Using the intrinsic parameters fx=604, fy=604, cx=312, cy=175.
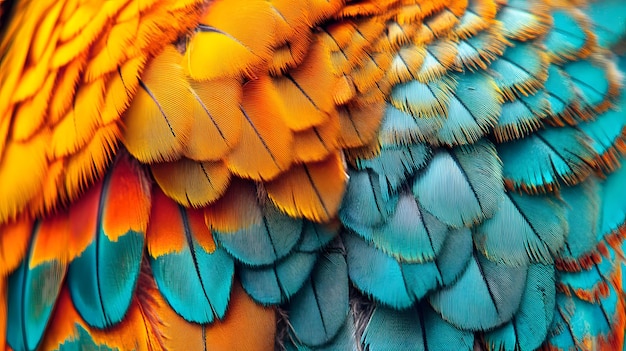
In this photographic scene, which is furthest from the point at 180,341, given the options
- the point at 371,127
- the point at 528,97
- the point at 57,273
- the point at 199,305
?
the point at 528,97

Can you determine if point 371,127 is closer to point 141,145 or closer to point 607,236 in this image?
point 141,145

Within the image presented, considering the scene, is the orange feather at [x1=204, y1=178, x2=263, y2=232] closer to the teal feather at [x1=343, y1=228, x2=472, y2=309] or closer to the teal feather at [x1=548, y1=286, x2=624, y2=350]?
the teal feather at [x1=343, y1=228, x2=472, y2=309]

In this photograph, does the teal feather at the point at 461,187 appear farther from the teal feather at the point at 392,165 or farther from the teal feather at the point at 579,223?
the teal feather at the point at 579,223

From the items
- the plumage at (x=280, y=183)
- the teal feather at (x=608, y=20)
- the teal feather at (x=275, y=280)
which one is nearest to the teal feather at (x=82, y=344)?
the plumage at (x=280, y=183)

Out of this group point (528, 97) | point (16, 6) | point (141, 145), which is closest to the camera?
point (141, 145)

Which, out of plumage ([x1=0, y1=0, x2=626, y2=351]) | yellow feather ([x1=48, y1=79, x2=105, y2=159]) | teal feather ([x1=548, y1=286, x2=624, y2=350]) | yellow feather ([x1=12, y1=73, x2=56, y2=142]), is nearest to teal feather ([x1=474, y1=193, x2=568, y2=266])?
plumage ([x1=0, y1=0, x2=626, y2=351])

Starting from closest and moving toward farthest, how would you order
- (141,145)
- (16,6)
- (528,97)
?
(141,145), (528,97), (16,6)

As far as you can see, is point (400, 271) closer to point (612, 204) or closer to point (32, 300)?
point (612, 204)
